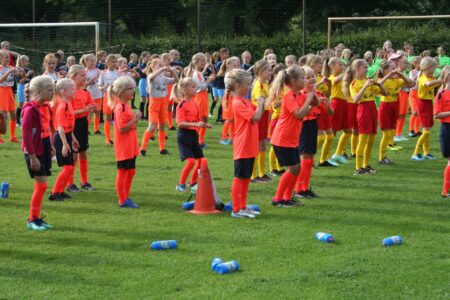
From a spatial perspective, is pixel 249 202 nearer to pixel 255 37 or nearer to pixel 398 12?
pixel 255 37

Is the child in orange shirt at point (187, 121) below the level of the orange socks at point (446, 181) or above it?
above

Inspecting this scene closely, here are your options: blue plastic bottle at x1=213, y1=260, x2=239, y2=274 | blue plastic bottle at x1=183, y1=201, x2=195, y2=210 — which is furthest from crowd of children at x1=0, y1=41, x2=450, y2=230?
blue plastic bottle at x1=213, y1=260, x2=239, y2=274

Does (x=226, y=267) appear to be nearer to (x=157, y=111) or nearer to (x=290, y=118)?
(x=290, y=118)

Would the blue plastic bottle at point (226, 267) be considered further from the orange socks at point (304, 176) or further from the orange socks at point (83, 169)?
the orange socks at point (83, 169)

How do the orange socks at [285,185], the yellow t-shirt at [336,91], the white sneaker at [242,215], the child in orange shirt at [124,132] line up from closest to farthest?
the white sneaker at [242,215], the orange socks at [285,185], the child in orange shirt at [124,132], the yellow t-shirt at [336,91]

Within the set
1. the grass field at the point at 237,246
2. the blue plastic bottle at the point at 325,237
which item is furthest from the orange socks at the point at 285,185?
the blue plastic bottle at the point at 325,237

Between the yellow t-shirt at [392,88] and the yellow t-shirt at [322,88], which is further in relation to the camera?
the yellow t-shirt at [392,88]

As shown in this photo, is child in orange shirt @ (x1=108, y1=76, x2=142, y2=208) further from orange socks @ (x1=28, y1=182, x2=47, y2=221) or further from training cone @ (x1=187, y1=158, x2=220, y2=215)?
orange socks @ (x1=28, y1=182, x2=47, y2=221)

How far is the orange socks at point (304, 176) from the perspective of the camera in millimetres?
11610

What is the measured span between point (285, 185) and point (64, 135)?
3.08m

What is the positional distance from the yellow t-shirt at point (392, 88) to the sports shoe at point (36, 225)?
7332 millimetres

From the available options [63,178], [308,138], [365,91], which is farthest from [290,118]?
[63,178]

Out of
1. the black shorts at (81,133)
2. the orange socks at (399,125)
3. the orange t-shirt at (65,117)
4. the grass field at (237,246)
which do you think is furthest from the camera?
the orange socks at (399,125)

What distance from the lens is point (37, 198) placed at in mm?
9586
